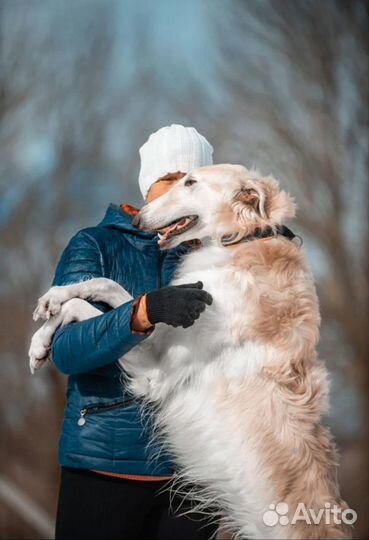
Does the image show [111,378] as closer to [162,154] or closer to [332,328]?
[162,154]

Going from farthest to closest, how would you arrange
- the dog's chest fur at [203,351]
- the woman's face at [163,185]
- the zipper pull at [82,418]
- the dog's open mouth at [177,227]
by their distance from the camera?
the woman's face at [163,185], the dog's open mouth at [177,227], the dog's chest fur at [203,351], the zipper pull at [82,418]

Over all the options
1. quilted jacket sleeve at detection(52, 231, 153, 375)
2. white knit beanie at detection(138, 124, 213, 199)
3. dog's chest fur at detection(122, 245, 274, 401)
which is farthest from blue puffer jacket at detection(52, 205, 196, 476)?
white knit beanie at detection(138, 124, 213, 199)

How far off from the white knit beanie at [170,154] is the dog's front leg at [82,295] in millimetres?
455

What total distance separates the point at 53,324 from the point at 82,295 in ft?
0.33

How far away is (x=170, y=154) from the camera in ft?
6.41

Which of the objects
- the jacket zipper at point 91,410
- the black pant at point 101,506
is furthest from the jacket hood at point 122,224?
the black pant at point 101,506

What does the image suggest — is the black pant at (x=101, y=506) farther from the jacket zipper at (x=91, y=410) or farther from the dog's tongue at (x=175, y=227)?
the dog's tongue at (x=175, y=227)

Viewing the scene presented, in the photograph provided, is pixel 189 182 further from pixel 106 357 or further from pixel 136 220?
pixel 106 357

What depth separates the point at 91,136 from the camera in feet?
15.2

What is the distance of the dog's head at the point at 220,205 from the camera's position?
1.86 m

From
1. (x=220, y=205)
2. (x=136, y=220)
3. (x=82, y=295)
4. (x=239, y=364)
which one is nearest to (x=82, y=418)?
(x=82, y=295)

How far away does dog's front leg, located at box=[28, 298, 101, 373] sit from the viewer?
1.59 m

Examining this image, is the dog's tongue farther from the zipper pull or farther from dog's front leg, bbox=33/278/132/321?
the zipper pull

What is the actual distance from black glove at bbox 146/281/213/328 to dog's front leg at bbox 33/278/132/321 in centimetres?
23
